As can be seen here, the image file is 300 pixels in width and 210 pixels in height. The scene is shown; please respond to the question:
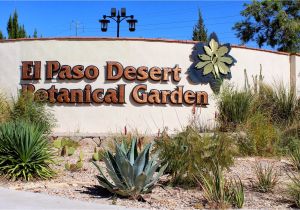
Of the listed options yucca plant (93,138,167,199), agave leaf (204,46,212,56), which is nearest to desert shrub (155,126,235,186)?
yucca plant (93,138,167,199)

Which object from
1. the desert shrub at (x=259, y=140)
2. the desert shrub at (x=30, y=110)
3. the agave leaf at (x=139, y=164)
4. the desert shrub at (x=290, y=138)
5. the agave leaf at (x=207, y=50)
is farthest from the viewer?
the agave leaf at (x=207, y=50)

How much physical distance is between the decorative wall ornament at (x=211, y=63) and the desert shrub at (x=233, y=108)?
1305 mm

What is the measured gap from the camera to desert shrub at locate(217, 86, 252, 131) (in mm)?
14992

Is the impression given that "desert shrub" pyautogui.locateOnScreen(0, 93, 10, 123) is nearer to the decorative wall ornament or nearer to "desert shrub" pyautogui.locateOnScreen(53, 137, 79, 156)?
"desert shrub" pyautogui.locateOnScreen(53, 137, 79, 156)

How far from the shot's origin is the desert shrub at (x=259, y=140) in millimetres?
13156

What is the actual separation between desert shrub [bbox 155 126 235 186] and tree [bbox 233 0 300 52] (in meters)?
23.6

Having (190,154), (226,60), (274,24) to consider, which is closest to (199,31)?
(274,24)

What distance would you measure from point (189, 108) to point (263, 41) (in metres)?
18.9

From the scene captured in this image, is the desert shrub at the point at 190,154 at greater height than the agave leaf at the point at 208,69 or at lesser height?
lesser

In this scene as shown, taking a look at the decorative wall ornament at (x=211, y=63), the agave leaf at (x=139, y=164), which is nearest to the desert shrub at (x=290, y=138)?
the decorative wall ornament at (x=211, y=63)

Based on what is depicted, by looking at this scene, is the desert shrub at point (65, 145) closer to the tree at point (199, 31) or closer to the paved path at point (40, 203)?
the paved path at point (40, 203)

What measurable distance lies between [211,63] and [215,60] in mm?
240

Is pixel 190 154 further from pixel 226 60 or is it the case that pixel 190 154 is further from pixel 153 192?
pixel 226 60

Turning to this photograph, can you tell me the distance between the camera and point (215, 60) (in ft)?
56.4
